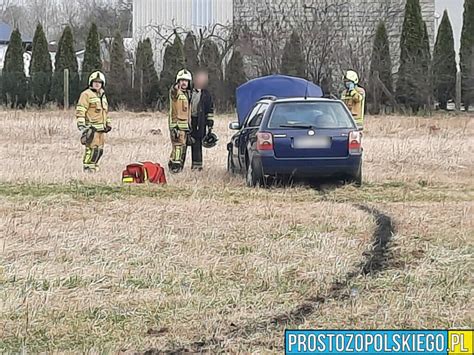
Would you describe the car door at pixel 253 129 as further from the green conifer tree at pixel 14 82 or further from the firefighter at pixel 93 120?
the green conifer tree at pixel 14 82

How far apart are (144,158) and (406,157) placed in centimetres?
501

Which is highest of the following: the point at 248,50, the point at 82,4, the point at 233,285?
the point at 82,4

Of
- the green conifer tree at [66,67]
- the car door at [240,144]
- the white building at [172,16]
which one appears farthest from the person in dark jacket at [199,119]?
the white building at [172,16]

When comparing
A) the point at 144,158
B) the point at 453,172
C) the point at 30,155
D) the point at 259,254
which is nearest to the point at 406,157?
the point at 453,172

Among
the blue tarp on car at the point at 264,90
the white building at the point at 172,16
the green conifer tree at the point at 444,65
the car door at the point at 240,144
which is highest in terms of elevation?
the white building at the point at 172,16

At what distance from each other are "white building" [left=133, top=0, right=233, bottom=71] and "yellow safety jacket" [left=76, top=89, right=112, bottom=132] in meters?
30.5

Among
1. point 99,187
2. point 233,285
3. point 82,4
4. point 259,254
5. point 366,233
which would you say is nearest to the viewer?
point 233,285

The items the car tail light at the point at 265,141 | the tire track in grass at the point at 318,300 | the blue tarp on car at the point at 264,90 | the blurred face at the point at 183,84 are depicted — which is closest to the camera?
the tire track in grass at the point at 318,300

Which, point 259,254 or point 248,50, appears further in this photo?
Result: point 248,50

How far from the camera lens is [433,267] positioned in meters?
6.86

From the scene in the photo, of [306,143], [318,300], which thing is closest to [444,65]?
[306,143]

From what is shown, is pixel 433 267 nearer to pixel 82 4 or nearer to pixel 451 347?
pixel 451 347

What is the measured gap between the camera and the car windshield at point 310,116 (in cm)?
1197

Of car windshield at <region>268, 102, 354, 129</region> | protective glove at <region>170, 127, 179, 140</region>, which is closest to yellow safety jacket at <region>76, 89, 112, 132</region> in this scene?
protective glove at <region>170, 127, 179, 140</region>
